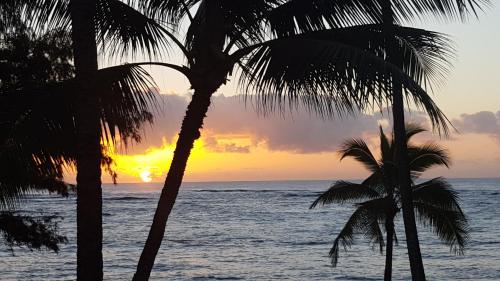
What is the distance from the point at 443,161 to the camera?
16672 mm

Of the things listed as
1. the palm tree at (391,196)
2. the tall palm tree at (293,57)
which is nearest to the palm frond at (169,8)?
the tall palm tree at (293,57)

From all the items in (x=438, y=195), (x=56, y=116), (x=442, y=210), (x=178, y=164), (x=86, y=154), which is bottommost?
(x=442, y=210)

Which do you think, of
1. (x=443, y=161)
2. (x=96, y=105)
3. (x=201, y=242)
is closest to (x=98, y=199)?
(x=96, y=105)

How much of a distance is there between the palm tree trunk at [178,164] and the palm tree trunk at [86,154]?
0.53 m

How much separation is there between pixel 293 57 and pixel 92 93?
2.03 meters

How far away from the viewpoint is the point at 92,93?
680cm

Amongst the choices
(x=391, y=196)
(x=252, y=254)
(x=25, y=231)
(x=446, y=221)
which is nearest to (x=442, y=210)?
(x=446, y=221)

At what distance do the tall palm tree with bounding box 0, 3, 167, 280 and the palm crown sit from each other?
9.32 meters

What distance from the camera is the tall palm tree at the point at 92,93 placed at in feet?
21.9

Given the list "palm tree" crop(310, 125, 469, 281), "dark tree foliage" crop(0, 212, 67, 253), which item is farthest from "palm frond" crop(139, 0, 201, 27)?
"palm tree" crop(310, 125, 469, 281)

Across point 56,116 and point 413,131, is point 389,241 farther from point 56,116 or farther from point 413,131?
point 56,116

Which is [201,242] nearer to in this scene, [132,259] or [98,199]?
[132,259]

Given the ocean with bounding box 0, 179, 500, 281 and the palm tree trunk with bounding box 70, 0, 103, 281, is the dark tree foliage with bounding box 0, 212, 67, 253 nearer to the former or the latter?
the ocean with bounding box 0, 179, 500, 281

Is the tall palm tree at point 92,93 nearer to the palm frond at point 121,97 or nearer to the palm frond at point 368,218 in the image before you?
the palm frond at point 121,97
